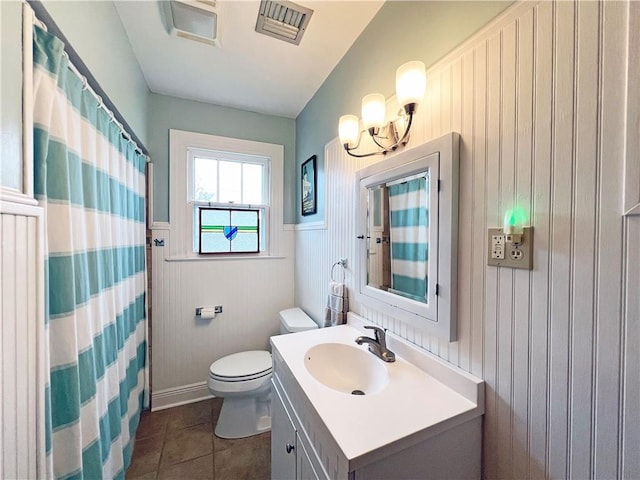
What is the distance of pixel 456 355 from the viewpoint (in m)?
0.92

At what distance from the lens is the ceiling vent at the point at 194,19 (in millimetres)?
1252

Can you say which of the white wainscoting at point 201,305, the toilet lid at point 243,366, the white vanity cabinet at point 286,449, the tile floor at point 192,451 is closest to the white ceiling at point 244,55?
the white wainscoting at point 201,305

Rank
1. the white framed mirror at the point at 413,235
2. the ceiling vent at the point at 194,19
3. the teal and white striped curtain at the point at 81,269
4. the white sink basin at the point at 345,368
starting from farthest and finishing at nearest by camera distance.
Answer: the ceiling vent at the point at 194,19 → the white sink basin at the point at 345,368 → the white framed mirror at the point at 413,235 → the teal and white striped curtain at the point at 81,269

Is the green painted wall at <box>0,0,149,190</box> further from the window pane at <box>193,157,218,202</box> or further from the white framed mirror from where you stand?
the white framed mirror

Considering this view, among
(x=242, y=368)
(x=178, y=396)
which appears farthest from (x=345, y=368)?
(x=178, y=396)

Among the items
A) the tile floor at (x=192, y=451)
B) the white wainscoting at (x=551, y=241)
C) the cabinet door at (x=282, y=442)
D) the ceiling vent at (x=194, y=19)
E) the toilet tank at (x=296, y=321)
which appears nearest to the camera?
the white wainscoting at (x=551, y=241)

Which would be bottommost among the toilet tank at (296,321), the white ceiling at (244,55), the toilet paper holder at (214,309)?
the toilet tank at (296,321)

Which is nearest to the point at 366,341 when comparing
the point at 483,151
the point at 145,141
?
the point at 483,151

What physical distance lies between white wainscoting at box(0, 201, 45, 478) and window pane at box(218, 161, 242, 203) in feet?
5.09

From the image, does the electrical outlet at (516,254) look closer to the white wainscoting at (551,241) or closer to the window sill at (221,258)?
the white wainscoting at (551,241)

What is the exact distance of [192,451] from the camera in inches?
64.4

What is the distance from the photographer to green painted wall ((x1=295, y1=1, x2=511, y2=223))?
0.92 meters

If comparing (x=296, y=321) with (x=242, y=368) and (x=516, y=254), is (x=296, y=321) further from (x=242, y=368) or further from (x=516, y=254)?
(x=516, y=254)

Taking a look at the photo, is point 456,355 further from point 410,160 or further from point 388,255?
point 410,160
